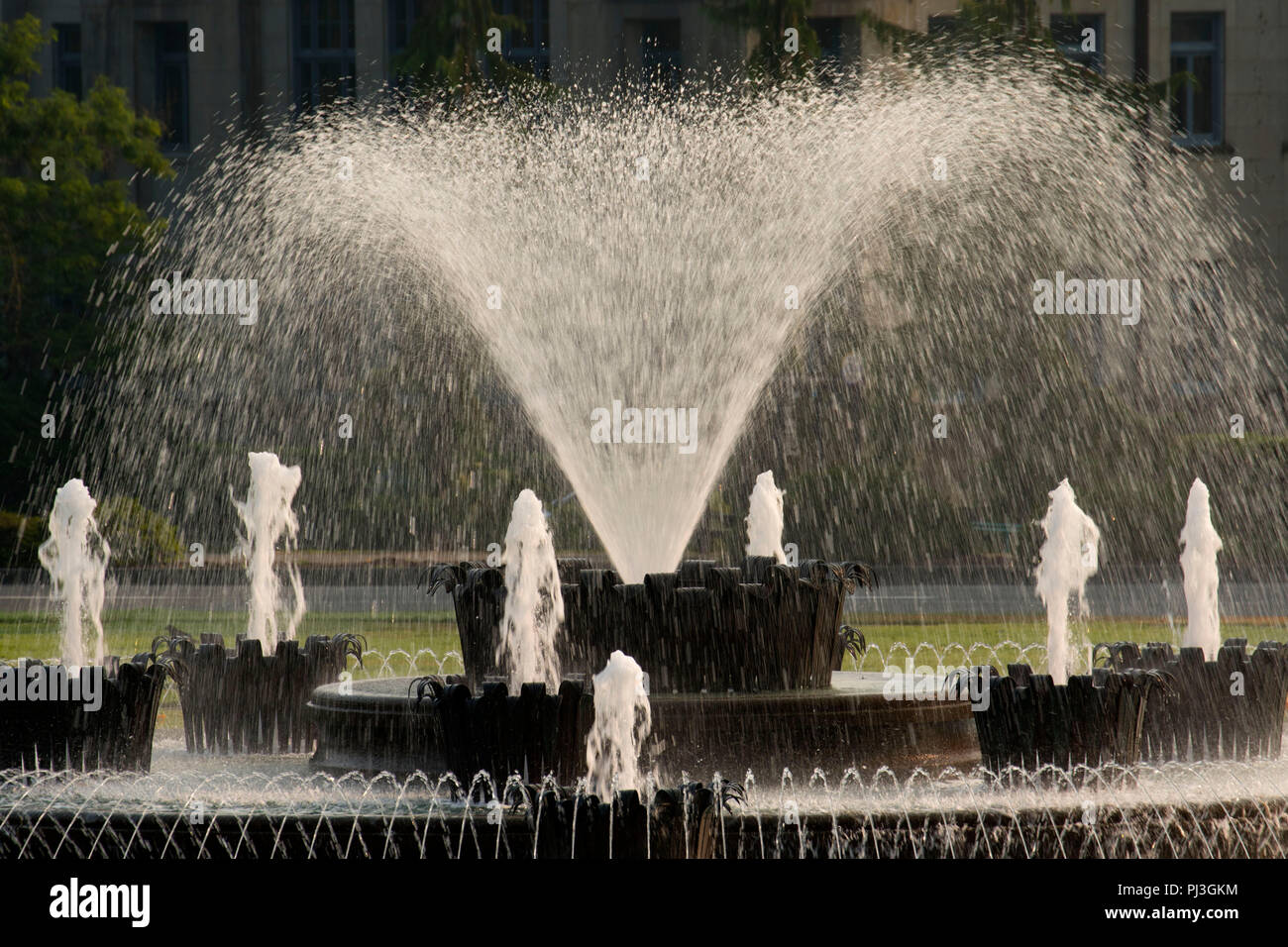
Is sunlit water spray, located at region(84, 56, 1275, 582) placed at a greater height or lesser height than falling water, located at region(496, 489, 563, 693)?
greater

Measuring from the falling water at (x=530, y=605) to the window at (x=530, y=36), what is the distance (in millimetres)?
33628

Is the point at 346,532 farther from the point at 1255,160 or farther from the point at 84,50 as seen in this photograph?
the point at 1255,160

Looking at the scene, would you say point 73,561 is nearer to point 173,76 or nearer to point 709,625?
point 709,625

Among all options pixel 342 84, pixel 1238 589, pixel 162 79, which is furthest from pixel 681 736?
pixel 162 79

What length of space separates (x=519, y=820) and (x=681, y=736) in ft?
5.76

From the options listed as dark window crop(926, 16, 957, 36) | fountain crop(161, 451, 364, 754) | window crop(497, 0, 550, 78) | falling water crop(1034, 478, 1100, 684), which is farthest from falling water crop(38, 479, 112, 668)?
window crop(497, 0, 550, 78)

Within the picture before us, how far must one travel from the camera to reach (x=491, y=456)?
3412 cm

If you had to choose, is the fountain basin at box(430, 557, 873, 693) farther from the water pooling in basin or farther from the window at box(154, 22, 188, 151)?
the window at box(154, 22, 188, 151)

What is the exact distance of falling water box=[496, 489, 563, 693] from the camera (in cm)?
1030

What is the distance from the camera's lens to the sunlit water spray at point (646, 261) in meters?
17.1

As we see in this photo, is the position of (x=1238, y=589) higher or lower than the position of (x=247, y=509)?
lower

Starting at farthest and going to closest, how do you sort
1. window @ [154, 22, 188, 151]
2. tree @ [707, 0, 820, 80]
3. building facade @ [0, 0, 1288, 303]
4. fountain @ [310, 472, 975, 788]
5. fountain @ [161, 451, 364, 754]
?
window @ [154, 22, 188, 151] < building facade @ [0, 0, 1288, 303] < tree @ [707, 0, 820, 80] < fountain @ [161, 451, 364, 754] < fountain @ [310, 472, 975, 788]

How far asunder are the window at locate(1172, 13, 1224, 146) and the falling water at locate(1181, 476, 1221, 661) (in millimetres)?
32460

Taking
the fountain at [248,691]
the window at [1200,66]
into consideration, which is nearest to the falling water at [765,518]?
the fountain at [248,691]
